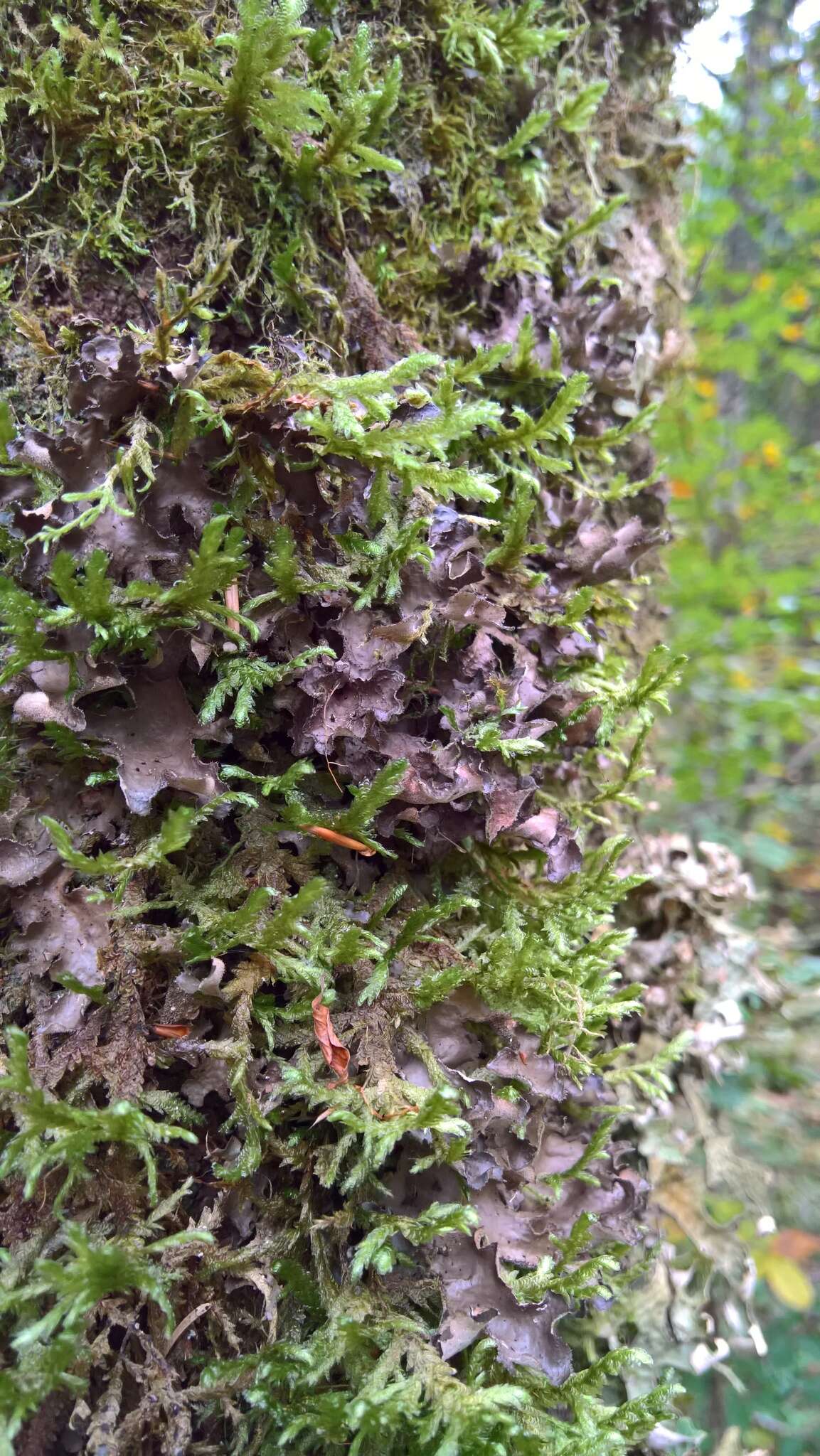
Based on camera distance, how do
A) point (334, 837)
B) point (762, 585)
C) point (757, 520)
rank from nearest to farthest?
point (334, 837)
point (762, 585)
point (757, 520)

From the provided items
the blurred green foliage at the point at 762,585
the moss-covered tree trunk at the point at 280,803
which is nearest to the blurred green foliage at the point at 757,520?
the blurred green foliage at the point at 762,585

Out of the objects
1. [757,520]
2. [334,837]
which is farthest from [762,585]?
[334,837]

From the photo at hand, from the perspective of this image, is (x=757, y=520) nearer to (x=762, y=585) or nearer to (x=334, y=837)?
→ (x=762, y=585)

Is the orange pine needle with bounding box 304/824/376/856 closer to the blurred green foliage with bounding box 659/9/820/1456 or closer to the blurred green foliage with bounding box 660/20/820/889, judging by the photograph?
the blurred green foliage with bounding box 659/9/820/1456

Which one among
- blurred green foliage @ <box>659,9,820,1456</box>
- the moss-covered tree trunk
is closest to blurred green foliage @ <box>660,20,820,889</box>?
blurred green foliage @ <box>659,9,820,1456</box>

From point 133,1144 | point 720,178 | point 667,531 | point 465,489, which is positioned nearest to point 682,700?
point 720,178

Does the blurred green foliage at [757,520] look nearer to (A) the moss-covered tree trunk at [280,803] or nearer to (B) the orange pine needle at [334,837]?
(A) the moss-covered tree trunk at [280,803]

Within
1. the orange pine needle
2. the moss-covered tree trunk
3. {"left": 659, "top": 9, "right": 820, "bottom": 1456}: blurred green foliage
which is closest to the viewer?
the moss-covered tree trunk

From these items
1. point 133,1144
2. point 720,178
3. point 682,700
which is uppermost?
point 720,178

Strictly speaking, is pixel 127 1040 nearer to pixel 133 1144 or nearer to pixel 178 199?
pixel 133 1144
